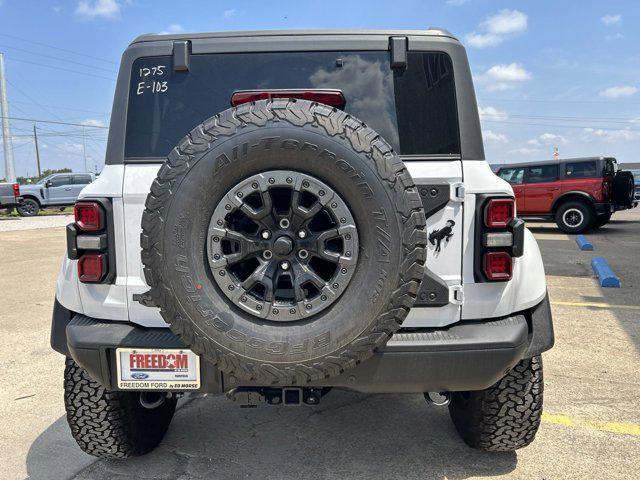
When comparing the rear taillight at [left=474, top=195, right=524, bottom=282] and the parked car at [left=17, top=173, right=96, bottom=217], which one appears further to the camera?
the parked car at [left=17, top=173, right=96, bottom=217]

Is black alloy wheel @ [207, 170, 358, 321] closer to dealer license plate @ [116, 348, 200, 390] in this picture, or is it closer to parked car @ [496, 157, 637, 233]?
dealer license plate @ [116, 348, 200, 390]

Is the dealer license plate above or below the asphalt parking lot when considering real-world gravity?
above

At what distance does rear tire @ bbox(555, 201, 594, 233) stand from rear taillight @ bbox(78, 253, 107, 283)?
12731 millimetres

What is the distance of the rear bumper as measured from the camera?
6.42 feet

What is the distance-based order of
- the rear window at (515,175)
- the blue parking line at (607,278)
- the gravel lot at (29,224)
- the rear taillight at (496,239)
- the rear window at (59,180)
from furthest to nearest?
the rear window at (59,180) → the gravel lot at (29,224) → the rear window at (515,175) → the blue parking line at (607,278) → the rear taillight at (496,239)

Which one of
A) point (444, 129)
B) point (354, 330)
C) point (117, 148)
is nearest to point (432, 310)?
point (354, 330)

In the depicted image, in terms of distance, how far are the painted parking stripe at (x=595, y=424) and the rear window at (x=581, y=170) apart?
435 inches

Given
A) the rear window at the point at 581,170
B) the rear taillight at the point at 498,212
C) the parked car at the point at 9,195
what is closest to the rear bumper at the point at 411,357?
the rear taillight at the point at 498,212

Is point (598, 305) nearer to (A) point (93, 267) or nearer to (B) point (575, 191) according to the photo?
(A) point (93, 267)

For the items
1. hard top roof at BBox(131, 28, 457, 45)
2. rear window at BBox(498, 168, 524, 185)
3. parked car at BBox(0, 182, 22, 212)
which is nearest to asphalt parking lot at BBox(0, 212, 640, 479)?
hard top roof at BBox(131, 28, 457, 45)

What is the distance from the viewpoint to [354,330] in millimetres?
1783

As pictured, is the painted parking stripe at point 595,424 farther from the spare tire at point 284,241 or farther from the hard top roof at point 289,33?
the hard top roof at point 289,33

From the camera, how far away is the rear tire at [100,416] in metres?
2.41

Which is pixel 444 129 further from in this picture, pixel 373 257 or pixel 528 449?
pixel 528 449
